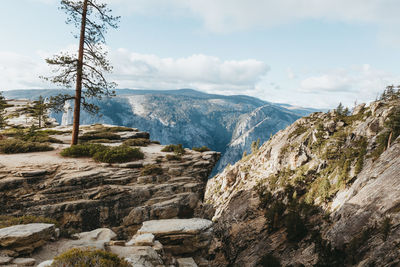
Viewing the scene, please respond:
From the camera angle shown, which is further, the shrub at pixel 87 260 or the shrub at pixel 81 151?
the shrub at pixel 81 151

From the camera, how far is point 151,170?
15.7 m

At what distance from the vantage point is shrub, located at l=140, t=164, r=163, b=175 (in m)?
15.6

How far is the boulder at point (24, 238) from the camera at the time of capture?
768 cm

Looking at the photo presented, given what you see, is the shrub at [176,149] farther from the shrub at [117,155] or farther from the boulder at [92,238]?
the boulder at [92,238]

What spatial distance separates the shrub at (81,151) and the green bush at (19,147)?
2.60m

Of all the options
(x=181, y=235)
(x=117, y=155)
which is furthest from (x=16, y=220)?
(x=181, y=235)

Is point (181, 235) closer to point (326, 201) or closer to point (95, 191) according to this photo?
point (95, 191)

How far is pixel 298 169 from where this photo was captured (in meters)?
65.0

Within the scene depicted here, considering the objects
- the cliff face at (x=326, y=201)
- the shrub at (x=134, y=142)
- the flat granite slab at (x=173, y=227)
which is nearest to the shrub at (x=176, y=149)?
the shrub at (x=134, y=142)

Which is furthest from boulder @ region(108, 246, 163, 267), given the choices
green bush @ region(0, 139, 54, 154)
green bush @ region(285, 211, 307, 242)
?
green bush @ region(285, 211, 307, 242)

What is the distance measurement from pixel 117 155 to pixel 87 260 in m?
10.5

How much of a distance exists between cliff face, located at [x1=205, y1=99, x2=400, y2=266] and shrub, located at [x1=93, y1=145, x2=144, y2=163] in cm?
2839

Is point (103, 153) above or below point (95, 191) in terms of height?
above

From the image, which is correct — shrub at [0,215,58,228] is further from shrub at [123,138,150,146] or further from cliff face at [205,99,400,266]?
cliff face at [205,99,400,266]
